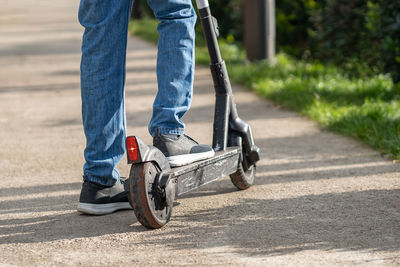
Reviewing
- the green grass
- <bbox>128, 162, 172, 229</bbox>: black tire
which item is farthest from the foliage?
<bbox>128, 162, 172, 229</bbox>: black tire

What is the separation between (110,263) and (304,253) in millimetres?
699

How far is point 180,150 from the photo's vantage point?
10.3 ft

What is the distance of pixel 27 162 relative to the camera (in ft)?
14.6

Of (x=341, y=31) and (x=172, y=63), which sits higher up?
(x=172, y=63)

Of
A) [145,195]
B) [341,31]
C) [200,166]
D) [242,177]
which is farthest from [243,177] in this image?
[341,31]

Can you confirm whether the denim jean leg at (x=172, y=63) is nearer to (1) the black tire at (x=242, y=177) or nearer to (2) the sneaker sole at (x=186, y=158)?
(2) the sneaker sole at (x=186, y=158)

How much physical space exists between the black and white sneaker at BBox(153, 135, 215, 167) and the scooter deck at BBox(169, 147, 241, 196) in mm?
25

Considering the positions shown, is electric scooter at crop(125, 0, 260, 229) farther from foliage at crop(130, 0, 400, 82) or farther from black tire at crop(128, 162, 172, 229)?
foliage at crop(130, 0, 400, 82)

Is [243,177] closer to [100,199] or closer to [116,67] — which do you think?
[100,199]

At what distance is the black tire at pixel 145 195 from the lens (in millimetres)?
2836

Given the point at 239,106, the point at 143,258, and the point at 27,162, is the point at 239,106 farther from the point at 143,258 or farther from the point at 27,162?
the point at 143,258

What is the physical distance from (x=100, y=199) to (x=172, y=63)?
69 centimetres

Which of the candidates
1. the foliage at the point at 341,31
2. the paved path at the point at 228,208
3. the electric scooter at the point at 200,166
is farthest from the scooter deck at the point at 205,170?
the foliage at the point at 341,31

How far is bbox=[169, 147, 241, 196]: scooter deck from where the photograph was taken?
3037mm
